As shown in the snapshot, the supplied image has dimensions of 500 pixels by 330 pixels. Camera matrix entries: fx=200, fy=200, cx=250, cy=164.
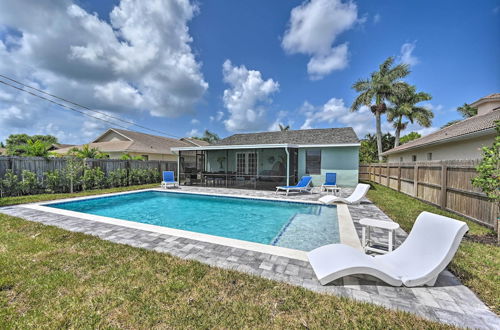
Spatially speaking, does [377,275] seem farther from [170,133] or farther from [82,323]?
[170,133]

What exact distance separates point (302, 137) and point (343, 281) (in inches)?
536

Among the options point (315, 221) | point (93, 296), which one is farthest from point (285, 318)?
point (315, 221)

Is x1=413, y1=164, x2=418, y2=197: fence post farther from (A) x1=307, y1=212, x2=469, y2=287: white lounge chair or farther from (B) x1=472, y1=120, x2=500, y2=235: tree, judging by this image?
(A) x1=307, y1=212, x2=469, y2=287: white lounge chair

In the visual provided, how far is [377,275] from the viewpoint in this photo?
2.51 m

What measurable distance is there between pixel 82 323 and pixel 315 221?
5756 mm

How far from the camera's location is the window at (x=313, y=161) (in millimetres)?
13586

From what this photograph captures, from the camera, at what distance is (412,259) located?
2811 mm

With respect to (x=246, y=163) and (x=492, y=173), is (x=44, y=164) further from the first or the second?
(x=492, y=173)

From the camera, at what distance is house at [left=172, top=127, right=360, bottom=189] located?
42.2 ft

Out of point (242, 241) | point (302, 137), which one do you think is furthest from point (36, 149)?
point (302, 137)

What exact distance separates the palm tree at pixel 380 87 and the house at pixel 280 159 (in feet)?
34.1

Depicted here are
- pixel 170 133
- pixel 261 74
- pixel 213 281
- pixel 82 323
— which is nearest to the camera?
pixel 82 323

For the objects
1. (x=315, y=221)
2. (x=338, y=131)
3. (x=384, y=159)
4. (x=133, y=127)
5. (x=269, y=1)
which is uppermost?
(x=269, y=1)

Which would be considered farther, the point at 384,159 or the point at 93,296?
the point at 384,159
